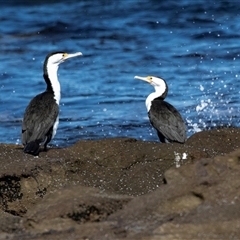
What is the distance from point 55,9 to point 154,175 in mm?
16966

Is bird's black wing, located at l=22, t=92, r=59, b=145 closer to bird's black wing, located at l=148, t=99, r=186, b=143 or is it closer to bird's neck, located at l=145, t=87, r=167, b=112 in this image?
bird's black wing, located at l=148, t=99, r=186, b=143

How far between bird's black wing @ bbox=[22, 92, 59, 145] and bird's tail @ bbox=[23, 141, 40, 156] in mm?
88

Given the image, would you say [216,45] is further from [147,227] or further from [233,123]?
[147,227]

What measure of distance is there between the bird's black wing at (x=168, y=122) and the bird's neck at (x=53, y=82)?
0.95m

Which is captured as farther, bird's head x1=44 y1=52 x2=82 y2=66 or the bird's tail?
bird's head x1=44 y1=52 x2=82 y2=66

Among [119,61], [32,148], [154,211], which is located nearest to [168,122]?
[32,148]

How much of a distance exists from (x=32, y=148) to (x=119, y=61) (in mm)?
8267

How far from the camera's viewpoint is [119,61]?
16203 mm

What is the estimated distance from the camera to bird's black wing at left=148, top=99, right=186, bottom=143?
29.3 ft

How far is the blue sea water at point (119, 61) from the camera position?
38.8 feet

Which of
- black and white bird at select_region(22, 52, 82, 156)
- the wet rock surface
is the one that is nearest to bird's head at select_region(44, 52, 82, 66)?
black and white bird at select_region(22, 52, 82, 156)

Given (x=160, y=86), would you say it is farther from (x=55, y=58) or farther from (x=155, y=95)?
(x=55, y=58)

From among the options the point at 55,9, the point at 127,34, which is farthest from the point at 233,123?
the point at 55,9

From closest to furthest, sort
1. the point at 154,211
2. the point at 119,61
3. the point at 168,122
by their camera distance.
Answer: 1. the point at 154,211
2. the point at 168,122
3. the point at 119,61
